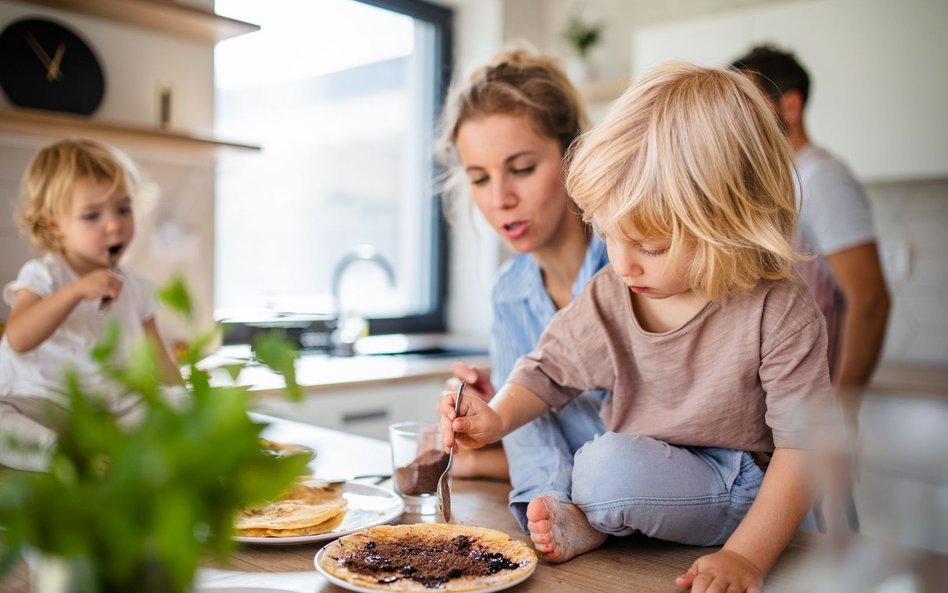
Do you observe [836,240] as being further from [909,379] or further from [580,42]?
[580,42]

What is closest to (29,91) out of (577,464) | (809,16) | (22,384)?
(22,384)

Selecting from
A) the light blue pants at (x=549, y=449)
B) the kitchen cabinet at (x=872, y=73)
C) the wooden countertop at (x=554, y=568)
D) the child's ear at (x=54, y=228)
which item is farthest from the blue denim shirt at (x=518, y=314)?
the kitchen cabinet at (x=872, y=73)

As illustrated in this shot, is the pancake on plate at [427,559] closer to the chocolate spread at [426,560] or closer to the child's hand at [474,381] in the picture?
the chocolate spread at [426,560]

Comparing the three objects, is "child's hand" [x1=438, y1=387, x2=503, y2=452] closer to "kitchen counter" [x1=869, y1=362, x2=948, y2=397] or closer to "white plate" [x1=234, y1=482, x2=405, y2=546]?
"white plate" [x1=234, y1=482, x2=405, y2=546]

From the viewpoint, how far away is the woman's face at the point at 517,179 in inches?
60.4

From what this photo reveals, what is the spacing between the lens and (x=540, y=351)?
4.16 ft

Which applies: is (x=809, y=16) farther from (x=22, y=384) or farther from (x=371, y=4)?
(x=22, y=384)

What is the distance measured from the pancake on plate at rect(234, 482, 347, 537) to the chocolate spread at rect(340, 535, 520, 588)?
0.11 metres

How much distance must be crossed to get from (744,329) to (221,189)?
2638 millimetres

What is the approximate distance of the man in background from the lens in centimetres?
224

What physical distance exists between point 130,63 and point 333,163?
48.8 inches

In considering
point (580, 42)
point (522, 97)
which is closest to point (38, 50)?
point (522, 97)

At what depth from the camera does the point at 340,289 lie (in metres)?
3.68

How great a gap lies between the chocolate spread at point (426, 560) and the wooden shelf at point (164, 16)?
1941mm
